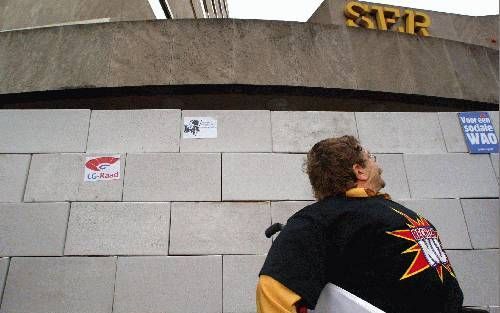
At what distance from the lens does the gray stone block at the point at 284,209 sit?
126 inches

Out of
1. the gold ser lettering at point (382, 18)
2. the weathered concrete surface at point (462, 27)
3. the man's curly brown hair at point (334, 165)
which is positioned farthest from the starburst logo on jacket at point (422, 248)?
the weathered concrete surface at point (462, 27)

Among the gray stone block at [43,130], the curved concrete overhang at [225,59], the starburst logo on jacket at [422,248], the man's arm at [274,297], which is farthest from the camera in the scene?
the curved concrete overhang at [225,59]

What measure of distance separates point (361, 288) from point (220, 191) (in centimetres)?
215

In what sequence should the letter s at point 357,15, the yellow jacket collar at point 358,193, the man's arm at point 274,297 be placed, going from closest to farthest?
the man's arm at point 274,297 < the yellow jacket collar at point 358,193 < the letter s at point 357,15

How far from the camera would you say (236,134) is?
351 centimetres

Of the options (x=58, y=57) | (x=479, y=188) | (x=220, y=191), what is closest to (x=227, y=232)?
(x=220, y=191)

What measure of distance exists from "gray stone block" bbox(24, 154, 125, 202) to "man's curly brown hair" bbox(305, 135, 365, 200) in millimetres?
2230

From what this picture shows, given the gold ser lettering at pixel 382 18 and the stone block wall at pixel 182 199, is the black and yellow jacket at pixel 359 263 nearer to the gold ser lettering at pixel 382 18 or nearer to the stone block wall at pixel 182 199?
the stone block wall at pixel 182 199

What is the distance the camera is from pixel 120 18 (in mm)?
6031

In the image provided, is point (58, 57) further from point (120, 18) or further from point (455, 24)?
point (455, 24)

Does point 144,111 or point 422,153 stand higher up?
point 144,111

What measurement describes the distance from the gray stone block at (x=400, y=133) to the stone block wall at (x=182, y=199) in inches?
0.5

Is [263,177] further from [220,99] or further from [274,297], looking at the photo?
[274,297]

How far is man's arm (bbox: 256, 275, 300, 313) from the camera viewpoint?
1135mm
